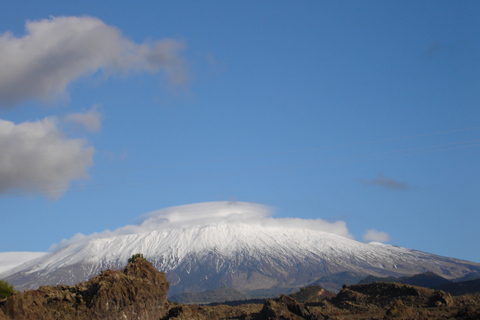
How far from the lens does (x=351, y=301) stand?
64.2 metres

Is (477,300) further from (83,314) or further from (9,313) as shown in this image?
(9,313)

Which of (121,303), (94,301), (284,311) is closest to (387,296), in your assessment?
(284,311)

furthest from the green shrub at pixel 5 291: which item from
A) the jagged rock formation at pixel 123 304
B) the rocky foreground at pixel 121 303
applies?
the jagged rock formation at pixel 123 304

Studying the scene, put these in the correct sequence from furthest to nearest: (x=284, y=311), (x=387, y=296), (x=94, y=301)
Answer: (x=387, y=296), (x=284, y=311), (x=94, y=301)

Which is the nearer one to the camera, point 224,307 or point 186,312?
point 186,312

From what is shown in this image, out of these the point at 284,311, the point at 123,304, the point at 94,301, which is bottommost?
the point at 284,311

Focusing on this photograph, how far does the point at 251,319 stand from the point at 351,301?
1809 centimetres

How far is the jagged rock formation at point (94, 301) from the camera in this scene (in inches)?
1363

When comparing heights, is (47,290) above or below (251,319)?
above

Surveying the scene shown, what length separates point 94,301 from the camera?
36625 mm

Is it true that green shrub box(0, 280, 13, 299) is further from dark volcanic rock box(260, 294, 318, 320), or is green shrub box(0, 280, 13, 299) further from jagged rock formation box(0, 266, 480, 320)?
dark volcanic rock box(260, 294, 318, 320)

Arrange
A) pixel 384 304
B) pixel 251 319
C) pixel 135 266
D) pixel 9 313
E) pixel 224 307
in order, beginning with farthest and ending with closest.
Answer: pixel 224 307
pixel 384 304
pixel 251 319
pixel 135 266
pixel 9 313

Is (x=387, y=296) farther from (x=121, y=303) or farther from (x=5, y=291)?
(x=5, y=291)

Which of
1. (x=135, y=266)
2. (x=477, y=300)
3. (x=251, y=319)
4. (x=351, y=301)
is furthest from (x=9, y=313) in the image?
(x=477, y=300)
